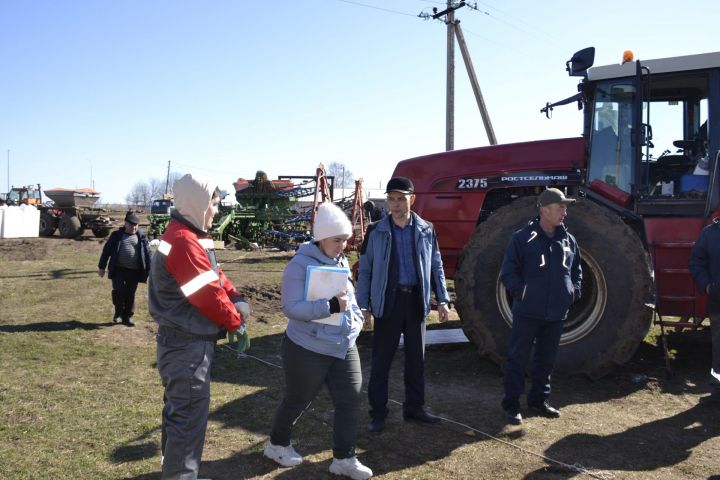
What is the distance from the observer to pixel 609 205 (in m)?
5.63

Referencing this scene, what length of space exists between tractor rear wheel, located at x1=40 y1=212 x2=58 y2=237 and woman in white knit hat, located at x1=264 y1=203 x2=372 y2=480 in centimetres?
2383

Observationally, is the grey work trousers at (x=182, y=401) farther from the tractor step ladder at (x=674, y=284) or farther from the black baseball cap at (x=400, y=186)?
the tractor step ladder at (x=674, y=284)

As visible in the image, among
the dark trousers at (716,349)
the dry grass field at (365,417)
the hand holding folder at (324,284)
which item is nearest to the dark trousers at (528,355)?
the dry grass field at (365,417)

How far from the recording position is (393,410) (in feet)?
15.4

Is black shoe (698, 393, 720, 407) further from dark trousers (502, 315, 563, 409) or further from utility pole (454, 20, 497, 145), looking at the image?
utility pole (454, 20, 497, 145)

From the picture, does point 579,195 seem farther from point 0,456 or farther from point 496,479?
point 0,456

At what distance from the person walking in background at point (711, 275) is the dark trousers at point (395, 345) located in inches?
86.4

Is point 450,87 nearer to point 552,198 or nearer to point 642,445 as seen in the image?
point 552,198

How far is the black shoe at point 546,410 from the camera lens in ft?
14.6

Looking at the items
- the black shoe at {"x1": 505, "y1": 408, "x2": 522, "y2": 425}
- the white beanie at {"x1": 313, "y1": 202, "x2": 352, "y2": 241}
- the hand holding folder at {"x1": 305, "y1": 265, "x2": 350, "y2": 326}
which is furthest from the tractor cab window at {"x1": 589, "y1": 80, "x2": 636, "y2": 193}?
the hand holding folder at {"x1": 305, "y1": 265, "x2": 350, "y2": 326}

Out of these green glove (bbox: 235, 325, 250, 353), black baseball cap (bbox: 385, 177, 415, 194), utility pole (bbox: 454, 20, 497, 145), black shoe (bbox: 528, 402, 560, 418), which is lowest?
black shoe (bbox: 528, 402, 560, 418)

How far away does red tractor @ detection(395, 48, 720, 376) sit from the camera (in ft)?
16.6

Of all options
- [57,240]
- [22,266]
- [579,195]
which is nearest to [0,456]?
[579,195]

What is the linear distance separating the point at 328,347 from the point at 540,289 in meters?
1.69
